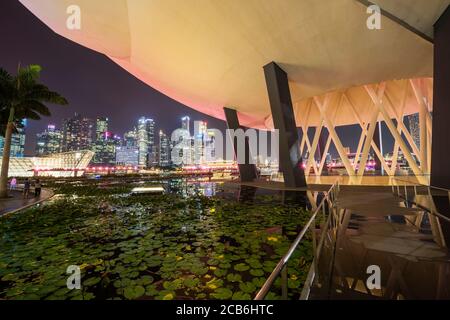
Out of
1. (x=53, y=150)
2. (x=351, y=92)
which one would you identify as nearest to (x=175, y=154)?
(x=53, y=150)

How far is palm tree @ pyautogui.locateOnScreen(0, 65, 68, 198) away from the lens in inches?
569

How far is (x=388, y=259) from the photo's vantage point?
A: 3746 millimetres

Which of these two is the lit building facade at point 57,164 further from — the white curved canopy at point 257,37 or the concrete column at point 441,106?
the concrete column at point 441,106

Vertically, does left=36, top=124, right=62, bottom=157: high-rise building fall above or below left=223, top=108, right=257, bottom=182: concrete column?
above

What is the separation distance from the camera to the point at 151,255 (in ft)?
14.9

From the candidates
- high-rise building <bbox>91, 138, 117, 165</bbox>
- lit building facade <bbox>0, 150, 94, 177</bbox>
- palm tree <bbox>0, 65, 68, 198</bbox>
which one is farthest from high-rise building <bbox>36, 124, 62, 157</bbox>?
palm tree <bbox>0, 65, 68, 198</bbox>

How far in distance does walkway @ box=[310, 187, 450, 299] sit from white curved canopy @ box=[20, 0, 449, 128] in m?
10.2

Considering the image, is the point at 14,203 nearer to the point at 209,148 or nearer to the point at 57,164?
the point at 57,164

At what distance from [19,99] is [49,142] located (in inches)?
7168

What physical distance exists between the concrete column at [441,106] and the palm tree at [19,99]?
69.8 ft

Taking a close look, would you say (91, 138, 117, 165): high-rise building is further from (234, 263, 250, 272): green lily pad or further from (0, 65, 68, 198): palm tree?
(234, 263, 250, 272): green lily pad

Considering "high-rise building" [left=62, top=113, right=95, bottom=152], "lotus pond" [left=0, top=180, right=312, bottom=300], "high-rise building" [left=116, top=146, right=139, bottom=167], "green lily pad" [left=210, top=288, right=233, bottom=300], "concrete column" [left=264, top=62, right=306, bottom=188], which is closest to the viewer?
"green lily pad" [left=210, top=288, right=233, bottom=300]

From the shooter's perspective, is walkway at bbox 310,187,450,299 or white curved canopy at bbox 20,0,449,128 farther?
white curved canopy at bbox 20,0,449,128
